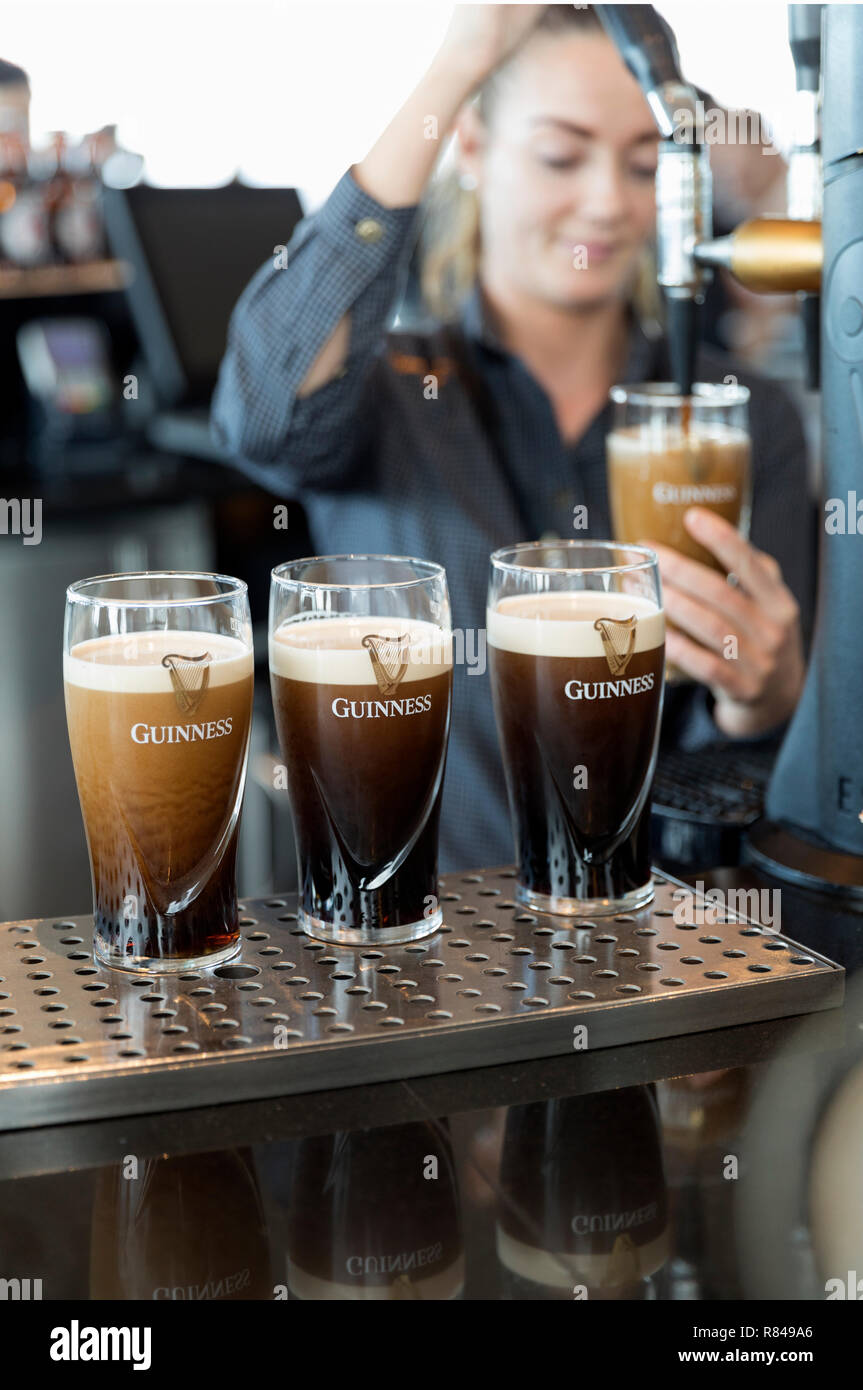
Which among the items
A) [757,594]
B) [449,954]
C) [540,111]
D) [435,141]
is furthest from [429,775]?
[540,111]

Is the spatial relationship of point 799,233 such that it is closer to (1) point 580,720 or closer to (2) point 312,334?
(1) point 580,720

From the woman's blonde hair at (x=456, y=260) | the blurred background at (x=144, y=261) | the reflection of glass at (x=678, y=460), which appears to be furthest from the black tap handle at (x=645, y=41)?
the blurred background at (x=144, y=261)

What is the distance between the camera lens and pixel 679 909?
0.95 m

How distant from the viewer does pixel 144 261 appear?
11.0ft

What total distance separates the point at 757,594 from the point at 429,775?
589mm

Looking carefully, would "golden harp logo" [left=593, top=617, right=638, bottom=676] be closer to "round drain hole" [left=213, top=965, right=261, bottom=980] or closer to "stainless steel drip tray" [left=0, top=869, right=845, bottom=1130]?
"stainless steel drip tray" [left=0, top=869, right=845, bottom=1130]

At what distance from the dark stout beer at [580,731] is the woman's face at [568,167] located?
100 cm

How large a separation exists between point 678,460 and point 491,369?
30.6 inches

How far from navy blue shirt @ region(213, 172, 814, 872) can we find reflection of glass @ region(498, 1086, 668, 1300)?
3.37ft

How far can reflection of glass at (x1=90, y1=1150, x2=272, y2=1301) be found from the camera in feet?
1.97

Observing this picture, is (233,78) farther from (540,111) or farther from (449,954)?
(449,954)

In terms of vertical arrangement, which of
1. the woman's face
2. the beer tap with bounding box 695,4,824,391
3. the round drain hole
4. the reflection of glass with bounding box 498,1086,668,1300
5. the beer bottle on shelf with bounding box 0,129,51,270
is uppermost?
the beer bottle on shelf with bounding box 0,129,51,270

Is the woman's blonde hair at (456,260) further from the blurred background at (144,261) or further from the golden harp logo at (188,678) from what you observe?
the golden harp logo at (188,678)

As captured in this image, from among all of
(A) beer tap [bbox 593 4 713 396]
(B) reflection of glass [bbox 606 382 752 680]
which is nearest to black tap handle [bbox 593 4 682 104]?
(A) beer tap [bbox 593 4 713 396]
